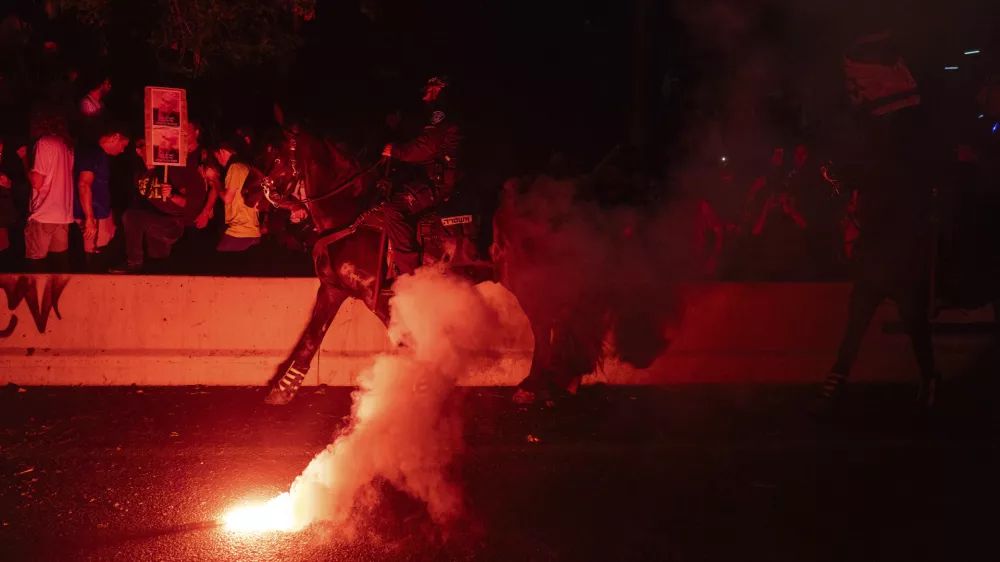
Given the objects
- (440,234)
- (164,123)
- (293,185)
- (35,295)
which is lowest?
(35,295)

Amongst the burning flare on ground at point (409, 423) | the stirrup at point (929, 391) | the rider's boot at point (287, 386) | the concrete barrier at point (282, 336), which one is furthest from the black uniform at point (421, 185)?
the stirrup at point (929, 391)

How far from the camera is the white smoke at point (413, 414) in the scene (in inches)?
202

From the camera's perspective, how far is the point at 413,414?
5926 mm

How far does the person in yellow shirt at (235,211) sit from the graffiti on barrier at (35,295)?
199cm

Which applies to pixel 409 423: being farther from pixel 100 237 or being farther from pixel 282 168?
pixel 100 237

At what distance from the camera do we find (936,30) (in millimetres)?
8633

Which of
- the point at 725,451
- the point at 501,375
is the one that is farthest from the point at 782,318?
the point at 501,375

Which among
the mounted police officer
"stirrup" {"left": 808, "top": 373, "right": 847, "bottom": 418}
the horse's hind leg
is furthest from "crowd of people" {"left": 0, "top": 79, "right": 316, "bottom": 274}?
"stirrup" {"left": 808, "top": 373, "right": 847, "bottom": 418}

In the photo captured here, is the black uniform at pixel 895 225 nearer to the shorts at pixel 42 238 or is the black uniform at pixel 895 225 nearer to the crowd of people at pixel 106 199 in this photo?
the crowd of people at pixel 106 199

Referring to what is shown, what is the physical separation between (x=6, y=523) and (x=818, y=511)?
16.5 feet

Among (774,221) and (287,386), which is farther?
(774,221)

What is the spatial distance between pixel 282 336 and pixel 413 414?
2.50 m

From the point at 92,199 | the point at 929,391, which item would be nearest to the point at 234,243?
the point at 92,199

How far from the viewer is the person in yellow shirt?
9203 mm
